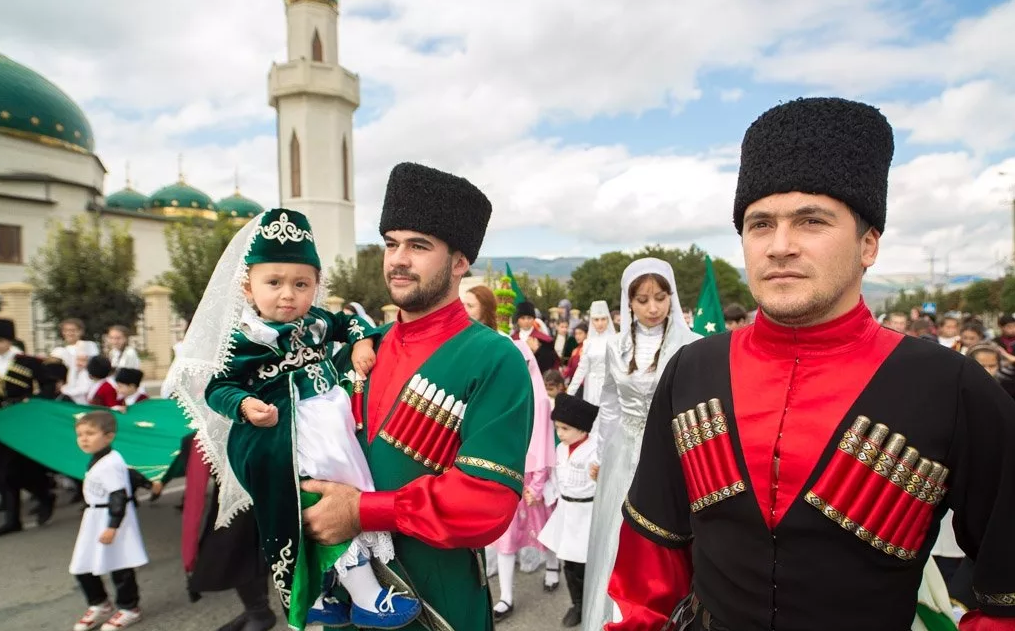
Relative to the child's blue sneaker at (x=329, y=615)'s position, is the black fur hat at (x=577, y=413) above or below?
above

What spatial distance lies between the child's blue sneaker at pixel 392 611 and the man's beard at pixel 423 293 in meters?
0.92

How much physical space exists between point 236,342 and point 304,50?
38.0m

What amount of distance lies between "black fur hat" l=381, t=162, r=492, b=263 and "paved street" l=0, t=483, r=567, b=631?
3426mm

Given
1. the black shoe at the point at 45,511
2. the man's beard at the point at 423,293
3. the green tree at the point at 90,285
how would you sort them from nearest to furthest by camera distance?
the man's beard at the point at 423,293
the black shoe at the point at 45,511
the green tree at the point at 90,285

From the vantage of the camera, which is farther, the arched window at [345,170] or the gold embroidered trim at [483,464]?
the arched window at [345,170]

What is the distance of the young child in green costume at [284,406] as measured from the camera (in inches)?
78.6

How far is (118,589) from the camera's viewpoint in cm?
469

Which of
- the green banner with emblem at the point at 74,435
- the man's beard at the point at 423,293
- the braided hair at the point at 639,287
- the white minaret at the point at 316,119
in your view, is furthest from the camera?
the white minaret at the point at 316,119

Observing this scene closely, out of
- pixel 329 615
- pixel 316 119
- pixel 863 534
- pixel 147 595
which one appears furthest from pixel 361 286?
pixel 863 534

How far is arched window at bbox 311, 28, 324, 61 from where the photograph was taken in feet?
118

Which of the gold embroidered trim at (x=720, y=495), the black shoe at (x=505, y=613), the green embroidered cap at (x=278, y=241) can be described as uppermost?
the green embroidered cap at (x=278, y=241)

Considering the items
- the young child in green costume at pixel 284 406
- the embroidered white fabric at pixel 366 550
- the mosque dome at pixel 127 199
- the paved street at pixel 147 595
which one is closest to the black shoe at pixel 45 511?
the paved street at pixel 147 595

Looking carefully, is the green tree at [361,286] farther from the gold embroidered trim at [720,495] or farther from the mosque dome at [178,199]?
the gold embroidered trim at [720,495]

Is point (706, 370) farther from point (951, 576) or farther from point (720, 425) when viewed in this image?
point (951, 576)
